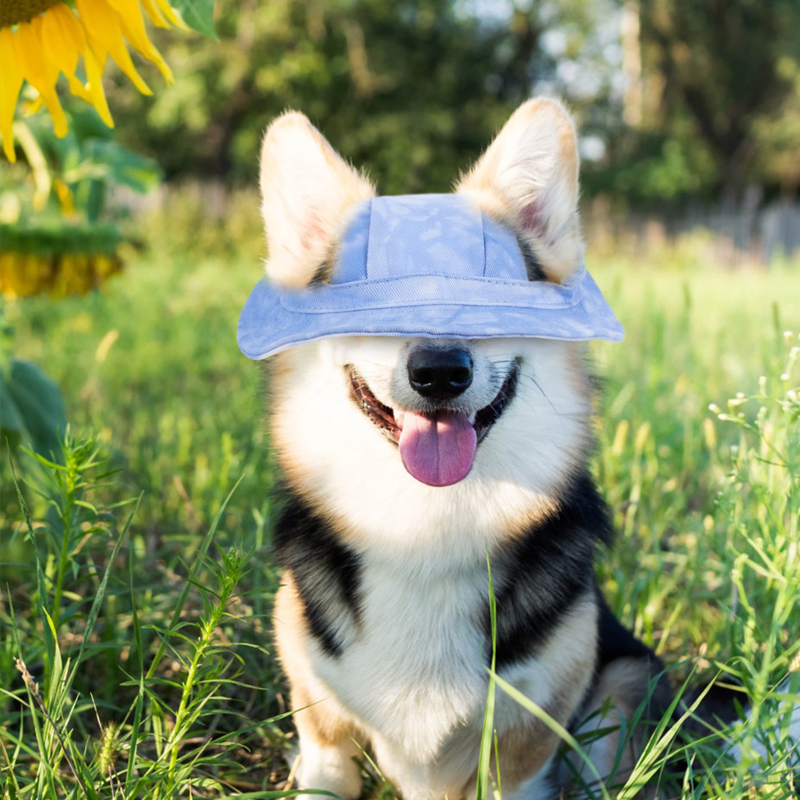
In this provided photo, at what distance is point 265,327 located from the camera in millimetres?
1714

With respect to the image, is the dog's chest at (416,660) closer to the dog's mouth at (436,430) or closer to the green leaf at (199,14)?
the dog's mouth at (436,430)

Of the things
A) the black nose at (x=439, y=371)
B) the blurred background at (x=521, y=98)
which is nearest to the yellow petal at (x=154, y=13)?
the black nose at (x=439, y=371)

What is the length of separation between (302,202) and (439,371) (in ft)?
1.89

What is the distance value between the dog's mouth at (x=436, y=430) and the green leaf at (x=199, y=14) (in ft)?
2.68

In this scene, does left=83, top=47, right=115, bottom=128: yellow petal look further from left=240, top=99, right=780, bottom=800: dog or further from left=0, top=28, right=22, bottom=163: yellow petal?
left=240, top=99, right=780, bottom=800: dog

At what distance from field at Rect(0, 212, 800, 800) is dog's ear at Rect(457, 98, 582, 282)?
444 millimetres

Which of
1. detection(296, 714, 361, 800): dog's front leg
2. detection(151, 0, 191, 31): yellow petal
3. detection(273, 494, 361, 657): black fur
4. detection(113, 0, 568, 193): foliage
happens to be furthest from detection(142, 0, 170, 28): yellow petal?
detection(113, 0, 568, 193): foliage

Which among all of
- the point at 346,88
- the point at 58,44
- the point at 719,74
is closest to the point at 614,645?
the point at 58,44

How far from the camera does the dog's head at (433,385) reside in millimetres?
1677

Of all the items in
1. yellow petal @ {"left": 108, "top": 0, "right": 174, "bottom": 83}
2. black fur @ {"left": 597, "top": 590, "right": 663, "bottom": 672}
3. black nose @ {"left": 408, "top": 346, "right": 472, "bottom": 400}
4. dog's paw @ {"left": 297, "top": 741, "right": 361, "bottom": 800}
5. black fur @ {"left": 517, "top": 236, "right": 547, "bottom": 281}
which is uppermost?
yellow petal @ {"left": 108, "top": 0, "right": 174, "bottom": 83}

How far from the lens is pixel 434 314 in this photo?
1.53 metres

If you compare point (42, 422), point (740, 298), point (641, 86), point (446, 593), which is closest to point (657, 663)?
point (446, 593)

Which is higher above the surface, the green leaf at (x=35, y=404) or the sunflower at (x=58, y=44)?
the sunflower at (x=58, y=44)

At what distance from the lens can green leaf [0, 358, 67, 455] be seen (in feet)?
8.02
